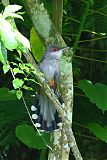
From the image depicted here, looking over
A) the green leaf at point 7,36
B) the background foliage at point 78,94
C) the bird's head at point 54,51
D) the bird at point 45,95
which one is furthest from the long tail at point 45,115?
the green leaf at point 7,36

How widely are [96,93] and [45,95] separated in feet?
2.32

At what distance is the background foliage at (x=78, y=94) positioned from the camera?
127 inches

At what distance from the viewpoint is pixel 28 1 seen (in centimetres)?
250

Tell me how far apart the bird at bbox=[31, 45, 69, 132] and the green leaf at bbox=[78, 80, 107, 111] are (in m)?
0.53

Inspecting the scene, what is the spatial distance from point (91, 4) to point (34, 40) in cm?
60

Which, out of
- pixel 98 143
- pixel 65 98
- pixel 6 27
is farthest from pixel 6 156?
pixel 6 27

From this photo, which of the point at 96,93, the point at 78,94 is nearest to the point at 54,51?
the point at 96,93

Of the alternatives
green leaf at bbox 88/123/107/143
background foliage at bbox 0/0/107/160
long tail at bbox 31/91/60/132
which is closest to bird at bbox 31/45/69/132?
long tail at bbox 31/91/60/132

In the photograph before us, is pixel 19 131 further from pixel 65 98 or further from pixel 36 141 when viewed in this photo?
pixel 65 98

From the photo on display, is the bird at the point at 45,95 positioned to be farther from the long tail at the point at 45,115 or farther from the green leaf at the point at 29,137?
the green leaf at the point at 29,137

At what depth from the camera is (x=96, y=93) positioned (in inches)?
126

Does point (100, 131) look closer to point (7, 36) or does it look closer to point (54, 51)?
point (54, 51)

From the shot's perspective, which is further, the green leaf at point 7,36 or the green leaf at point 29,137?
the green leaf at point 29,137

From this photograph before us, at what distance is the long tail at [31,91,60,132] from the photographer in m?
2.61
